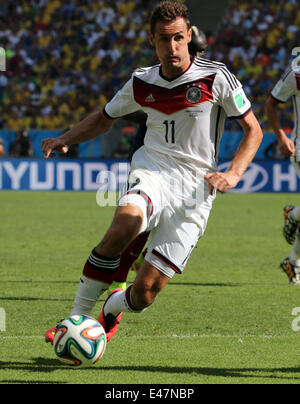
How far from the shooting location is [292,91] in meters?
7.57

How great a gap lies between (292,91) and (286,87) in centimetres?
7

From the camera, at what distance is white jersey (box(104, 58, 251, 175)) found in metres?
4.89

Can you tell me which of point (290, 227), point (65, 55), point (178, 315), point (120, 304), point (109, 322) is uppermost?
point (120, 304)

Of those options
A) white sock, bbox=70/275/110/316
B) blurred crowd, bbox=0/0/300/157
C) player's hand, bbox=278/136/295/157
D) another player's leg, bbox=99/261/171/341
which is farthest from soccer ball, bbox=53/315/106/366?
blurred crowd, bbox=0/0/300/157

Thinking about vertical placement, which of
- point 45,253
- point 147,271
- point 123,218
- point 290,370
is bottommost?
point 45,253

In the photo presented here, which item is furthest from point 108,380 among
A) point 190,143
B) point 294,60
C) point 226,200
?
point 226,200

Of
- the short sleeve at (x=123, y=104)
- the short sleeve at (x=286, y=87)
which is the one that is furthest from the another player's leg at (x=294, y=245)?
the short sleeve at (x=123, y=104)

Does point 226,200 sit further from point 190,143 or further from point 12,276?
point 190,143

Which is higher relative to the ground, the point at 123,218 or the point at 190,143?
the point at 190,143

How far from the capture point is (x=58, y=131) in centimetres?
2398

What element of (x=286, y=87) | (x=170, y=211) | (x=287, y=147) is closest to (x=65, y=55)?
(x=286, y=87)

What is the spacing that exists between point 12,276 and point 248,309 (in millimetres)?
3011

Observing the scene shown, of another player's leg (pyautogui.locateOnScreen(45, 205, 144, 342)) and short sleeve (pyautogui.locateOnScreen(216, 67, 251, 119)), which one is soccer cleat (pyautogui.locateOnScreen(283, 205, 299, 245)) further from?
another player's leg (pyautogui.locateOnScreen(45, 205, 144, 342))

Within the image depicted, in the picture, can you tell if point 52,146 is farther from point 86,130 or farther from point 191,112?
point 191,112
